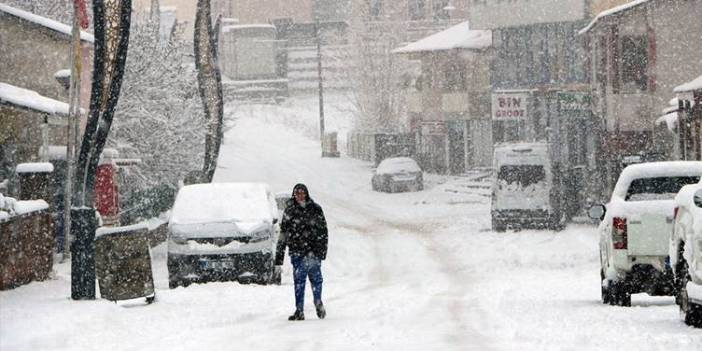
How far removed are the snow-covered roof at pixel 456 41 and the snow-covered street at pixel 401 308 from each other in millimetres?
28441

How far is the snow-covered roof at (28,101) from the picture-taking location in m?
25.0

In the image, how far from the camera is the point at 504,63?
62.6 meters

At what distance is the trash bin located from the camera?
17.2 metres

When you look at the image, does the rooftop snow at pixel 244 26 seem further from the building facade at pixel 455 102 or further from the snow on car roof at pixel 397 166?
the snow on car roof at pixel 397 166

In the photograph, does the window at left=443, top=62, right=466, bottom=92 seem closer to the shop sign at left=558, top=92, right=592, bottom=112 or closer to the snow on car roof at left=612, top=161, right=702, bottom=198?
the shop sign at left=558, top=92, right=592, bottom=112

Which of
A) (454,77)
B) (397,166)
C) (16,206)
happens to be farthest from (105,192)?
(454,77)

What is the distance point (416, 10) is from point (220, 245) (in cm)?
8181

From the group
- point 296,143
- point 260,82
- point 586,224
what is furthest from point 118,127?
point 260,82

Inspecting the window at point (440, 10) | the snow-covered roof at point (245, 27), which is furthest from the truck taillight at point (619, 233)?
the snow-covered roof at point (245, 27)

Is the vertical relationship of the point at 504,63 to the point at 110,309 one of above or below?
above

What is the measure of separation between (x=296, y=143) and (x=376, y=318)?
69.8m

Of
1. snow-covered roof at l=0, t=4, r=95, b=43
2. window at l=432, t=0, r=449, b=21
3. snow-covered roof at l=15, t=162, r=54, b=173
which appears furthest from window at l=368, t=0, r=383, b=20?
snow-covered roof at l=15, t=162, r=54, b=173

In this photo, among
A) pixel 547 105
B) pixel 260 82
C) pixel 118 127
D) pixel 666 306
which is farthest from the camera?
pixel 260 82

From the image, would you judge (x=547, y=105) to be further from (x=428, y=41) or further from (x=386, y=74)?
(x=386, y=74)
